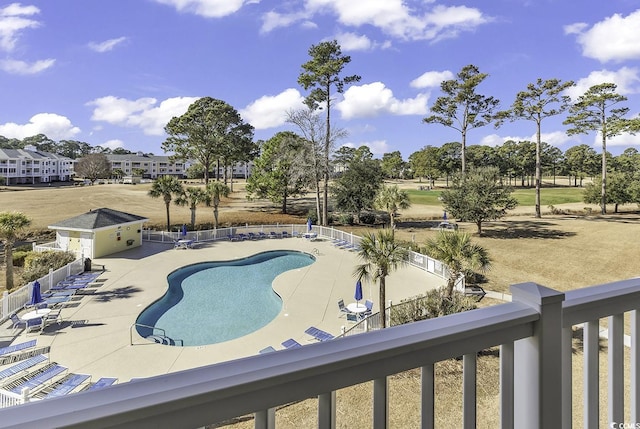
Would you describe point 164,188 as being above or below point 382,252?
above

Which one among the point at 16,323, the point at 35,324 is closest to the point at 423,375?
the point at 35,324

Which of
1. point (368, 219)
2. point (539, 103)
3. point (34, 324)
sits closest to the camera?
point (34, 324)

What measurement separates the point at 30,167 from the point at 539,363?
222 feet

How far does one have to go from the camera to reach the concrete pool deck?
8383 millimetres

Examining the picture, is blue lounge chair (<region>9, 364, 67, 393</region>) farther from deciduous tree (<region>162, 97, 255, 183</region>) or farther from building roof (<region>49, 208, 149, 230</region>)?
deciduous tree (<region>162, 97, 255, 183</region>)

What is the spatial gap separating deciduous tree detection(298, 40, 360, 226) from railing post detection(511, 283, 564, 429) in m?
24.8

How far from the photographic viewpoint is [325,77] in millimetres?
25812

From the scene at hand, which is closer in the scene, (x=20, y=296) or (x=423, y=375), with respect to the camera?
(x=423, y=375)

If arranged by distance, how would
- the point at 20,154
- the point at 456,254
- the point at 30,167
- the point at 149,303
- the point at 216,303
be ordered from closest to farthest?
the point at 456,254, the point at 149,303, the point at 216,303, the point at 20,154, the point at 30,167

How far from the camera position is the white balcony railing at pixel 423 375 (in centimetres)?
73

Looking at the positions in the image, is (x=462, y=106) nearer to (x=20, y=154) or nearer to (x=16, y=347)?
(x=16, y=347)

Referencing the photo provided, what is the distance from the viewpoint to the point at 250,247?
2041 centimetres

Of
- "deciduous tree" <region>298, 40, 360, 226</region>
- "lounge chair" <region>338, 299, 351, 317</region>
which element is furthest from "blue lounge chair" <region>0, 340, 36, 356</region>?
"deciduous tree" <region>298, 40, 360, 226</region>

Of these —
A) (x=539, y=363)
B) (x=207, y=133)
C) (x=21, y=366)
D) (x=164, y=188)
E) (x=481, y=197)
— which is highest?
(x=207, y=133)
